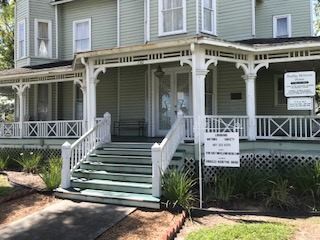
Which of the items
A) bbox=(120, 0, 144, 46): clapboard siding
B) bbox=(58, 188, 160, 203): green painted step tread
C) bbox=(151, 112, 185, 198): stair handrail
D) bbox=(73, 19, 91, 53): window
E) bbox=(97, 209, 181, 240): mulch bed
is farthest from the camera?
bbox=(73, 19, 91, 53): window

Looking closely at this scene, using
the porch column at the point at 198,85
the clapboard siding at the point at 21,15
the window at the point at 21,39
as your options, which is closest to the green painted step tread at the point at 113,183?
the porch column at the point at 198,85

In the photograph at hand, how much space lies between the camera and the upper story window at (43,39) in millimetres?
20547

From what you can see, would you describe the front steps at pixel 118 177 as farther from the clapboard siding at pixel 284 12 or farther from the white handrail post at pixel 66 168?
the clapboard siding at pixel 284 12

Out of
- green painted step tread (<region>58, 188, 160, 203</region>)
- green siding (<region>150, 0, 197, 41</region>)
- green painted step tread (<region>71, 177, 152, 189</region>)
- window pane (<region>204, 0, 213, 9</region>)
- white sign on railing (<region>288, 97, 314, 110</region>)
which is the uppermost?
A: window pane (<region>204, 0, 213, 9</region>)

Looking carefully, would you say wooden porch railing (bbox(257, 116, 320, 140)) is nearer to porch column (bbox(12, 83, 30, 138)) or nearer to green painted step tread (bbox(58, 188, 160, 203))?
green painted step tread (bbox(58, 188, 160, 203))

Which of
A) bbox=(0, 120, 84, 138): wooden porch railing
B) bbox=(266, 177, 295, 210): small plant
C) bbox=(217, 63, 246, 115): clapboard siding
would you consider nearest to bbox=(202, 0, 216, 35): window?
bbox=(217, 63, 246, 115): clapboard siding

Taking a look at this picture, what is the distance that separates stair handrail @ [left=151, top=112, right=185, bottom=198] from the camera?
10.0 meters

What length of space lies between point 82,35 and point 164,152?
37.3 ft

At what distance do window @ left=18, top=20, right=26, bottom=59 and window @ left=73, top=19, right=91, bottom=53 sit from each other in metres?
2.85

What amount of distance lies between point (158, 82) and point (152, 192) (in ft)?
23.8

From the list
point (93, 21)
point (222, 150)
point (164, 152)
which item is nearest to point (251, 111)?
point (222, 150)

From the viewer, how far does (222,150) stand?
9742mm

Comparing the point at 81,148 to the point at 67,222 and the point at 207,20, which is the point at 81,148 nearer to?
the point at 67,222

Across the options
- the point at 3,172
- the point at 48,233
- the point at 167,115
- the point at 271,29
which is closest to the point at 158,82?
the point at 167,115
